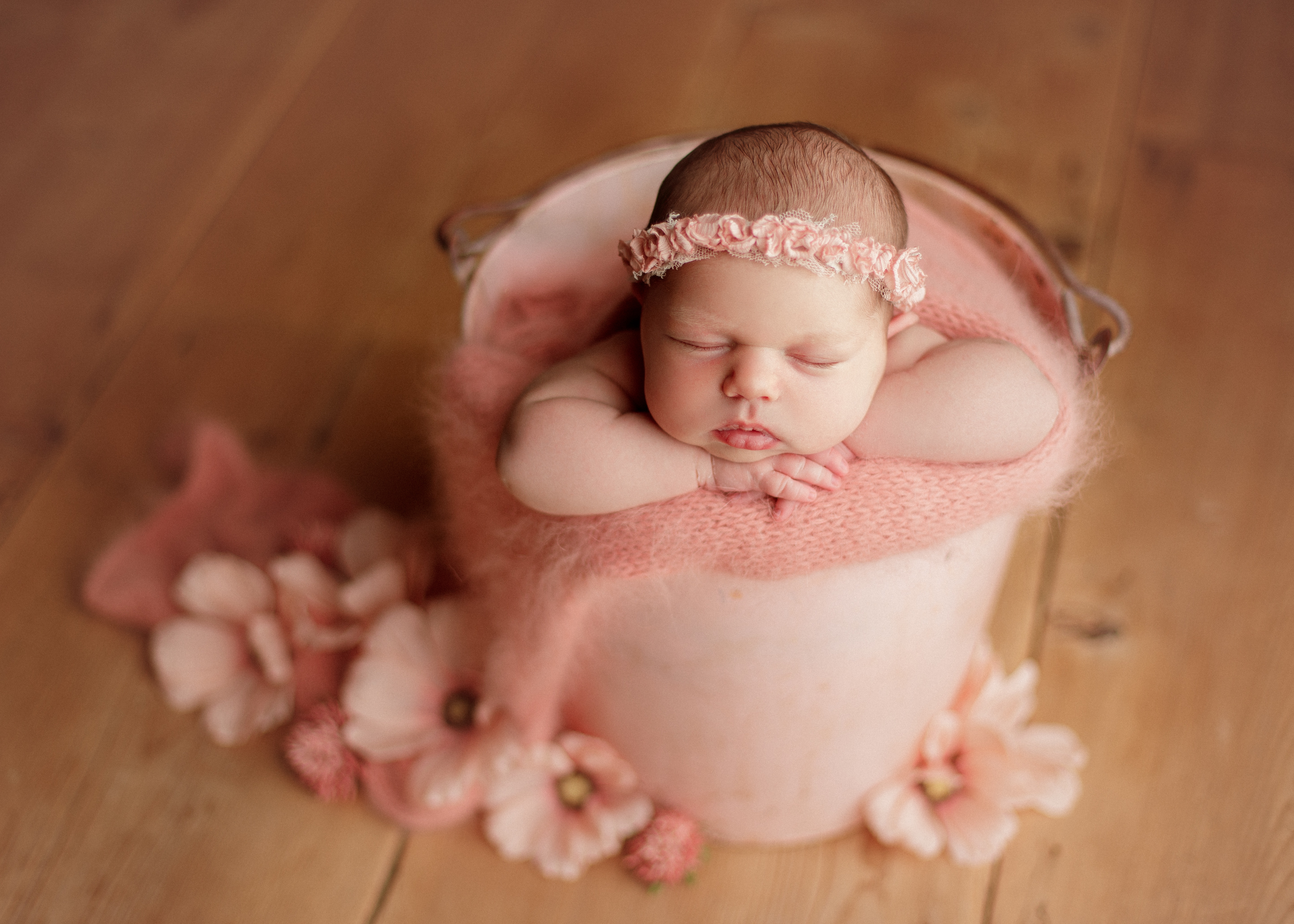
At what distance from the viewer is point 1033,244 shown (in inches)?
35.8

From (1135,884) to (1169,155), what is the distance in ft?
3.41

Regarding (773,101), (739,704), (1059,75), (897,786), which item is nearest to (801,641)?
(739,704)

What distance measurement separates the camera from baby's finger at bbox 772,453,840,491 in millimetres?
741

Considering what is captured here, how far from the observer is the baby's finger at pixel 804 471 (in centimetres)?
74

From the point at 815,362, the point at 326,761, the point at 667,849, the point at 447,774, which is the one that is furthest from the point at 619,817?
the point at 815,362

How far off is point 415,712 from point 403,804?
0.08 metres

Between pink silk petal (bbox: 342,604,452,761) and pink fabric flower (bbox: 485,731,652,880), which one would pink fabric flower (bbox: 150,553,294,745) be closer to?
pink silk petal (bbox: 342,604,452,761)

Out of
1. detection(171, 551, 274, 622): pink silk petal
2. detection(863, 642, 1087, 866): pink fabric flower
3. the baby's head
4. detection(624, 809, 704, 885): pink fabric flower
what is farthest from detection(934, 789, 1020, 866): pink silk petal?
detection(171, 551, 274, 622): pink silk petal

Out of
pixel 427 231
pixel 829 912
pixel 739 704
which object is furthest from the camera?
pixel 427 231

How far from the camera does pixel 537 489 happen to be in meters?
0.76

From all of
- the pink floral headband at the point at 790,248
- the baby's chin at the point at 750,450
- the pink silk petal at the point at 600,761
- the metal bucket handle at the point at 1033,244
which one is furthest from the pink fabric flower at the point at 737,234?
the pink silk petal at the point at 600,761

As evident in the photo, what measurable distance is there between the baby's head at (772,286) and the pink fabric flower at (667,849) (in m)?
0.39

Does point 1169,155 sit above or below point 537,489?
above

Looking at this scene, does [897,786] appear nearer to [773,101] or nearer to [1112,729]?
[1112,729]
